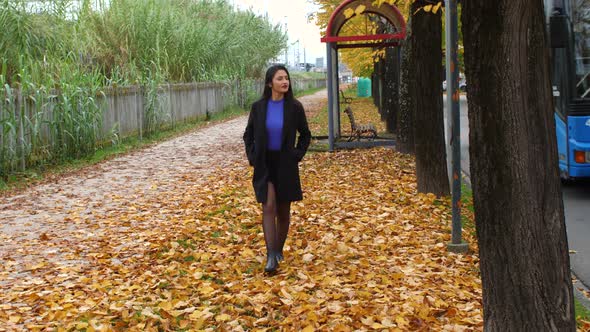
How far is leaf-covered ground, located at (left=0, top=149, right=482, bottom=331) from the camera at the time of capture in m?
5.71

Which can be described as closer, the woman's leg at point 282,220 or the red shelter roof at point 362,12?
the woman's leg at point 282,220

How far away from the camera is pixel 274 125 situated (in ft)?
22.8

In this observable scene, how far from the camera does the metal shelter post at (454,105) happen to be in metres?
7.31

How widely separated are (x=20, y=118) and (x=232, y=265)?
7.62 m

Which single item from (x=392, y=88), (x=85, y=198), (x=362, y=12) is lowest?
(x=85, y=198)

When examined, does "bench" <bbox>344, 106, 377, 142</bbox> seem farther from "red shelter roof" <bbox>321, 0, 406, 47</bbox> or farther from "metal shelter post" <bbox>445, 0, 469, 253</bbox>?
"metal shelter post" <bbox>445, 0, 469, 253</bbox>

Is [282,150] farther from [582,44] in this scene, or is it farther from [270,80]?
[582,44]

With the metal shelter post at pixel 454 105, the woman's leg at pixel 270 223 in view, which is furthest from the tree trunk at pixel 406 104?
the woman's leg at pixel 270 223

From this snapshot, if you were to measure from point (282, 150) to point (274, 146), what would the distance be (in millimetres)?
74

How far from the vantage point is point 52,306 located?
6.17m

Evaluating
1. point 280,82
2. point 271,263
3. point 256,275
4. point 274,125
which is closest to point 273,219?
point 271,263

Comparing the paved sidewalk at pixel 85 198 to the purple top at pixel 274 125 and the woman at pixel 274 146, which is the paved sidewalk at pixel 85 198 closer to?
the woman at pixel 274 146

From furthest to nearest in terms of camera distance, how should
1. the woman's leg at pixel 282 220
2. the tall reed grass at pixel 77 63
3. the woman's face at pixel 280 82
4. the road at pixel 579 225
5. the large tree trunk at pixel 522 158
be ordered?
the tall reed grass at pixel 77 63 < the road at pixel 579 225 < the woman's leg at pixel 282 220 < the woman's face at pixel 280 82 < the large tree trunk at pixel 522 158

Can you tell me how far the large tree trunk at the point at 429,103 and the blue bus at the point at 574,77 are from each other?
223cm
